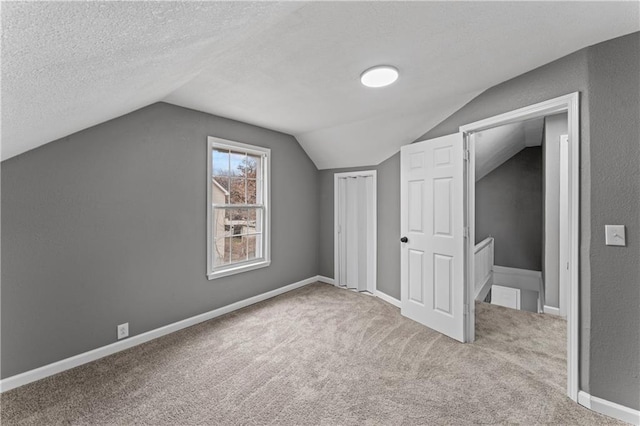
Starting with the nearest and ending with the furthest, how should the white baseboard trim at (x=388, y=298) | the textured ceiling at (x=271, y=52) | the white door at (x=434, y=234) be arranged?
the textured ceiling at (x=271, y=52)
the white door at (x=434, y=234)
the white baseboard trim at (x=388, y=298)

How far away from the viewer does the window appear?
3.31m

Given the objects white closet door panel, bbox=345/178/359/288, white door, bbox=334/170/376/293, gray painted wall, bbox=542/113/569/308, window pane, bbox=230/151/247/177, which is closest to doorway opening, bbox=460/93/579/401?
gray painted wall, bbox=542/113/569/308

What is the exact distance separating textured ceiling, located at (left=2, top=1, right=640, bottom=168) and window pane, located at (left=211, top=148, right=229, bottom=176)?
1.72 ft

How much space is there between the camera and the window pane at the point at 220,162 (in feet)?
11.0

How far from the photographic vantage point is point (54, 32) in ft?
2.30

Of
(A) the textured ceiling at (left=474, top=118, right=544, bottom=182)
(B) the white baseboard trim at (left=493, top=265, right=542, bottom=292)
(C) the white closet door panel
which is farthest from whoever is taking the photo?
(B) the white baseboard trim at (left=493, top=265, right=542, bottom=292)

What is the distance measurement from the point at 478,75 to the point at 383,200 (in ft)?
6.32

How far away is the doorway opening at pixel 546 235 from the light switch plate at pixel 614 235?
5.8 inches

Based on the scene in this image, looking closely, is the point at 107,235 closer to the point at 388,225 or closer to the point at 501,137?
the point at 388,225

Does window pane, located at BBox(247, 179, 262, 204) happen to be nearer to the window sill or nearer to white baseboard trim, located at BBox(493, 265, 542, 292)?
the window sill

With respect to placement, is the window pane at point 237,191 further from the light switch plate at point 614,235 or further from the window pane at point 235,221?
the light switch plate at point 614,235

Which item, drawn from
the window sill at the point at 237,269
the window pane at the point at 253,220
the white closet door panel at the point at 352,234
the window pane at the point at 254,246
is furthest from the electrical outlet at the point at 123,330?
the white closet door panel at the point at 352,234

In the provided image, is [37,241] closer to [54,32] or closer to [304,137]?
[54,32]

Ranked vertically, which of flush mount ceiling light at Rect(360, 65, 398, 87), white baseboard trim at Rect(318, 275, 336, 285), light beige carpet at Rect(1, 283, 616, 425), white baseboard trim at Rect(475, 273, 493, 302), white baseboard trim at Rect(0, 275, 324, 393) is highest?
flush mount ceiling light at Rect(360, 65, 398, 87)
